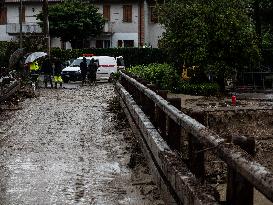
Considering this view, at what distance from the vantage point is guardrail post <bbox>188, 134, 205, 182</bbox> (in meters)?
6.19

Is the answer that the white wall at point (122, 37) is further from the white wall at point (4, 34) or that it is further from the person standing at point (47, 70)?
the person standing at point (47, 70)

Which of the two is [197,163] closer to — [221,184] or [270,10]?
[221,184]

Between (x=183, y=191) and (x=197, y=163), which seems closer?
(x=183, y=191)

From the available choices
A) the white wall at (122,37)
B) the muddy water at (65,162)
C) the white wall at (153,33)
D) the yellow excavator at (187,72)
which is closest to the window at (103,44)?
the white wall at (122,37)

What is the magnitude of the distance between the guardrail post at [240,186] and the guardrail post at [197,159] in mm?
1272

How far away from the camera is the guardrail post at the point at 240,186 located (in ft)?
14.1

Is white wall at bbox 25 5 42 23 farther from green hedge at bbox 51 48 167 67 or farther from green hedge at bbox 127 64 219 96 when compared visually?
green hedge at bbox 127 64 219 96

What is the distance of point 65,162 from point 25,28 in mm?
55621

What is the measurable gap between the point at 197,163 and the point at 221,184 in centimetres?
377

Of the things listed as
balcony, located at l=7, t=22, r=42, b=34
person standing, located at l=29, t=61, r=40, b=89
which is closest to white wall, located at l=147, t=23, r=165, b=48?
balcony, located at l=7, t=22, r=42, b=34

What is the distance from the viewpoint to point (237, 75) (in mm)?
35656

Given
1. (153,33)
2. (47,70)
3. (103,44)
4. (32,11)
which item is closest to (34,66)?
(47,70)

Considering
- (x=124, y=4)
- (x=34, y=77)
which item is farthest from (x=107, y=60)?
(x=124, y=4)

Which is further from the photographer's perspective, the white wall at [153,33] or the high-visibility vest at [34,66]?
the white wall at [153,33]
